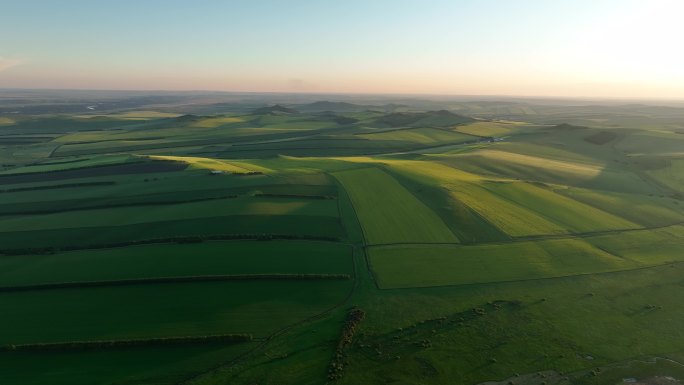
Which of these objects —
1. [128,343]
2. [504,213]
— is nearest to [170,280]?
[128,343]

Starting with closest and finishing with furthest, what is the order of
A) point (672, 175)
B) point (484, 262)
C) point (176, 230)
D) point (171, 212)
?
point (484, 262) → point (176, 230) → point (171, 212) → point (672, 175)

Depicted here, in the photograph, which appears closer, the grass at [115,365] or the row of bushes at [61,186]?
the grass at [115,365]

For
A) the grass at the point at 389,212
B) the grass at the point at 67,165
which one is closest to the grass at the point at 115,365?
the grass at the point at 389,212

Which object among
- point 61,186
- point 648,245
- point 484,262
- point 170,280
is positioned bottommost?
point 170,280

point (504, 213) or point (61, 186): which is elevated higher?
point (61, 186)

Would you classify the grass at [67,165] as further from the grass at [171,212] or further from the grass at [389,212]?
the grass at [389,212]

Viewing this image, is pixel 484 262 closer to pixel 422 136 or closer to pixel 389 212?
pixel 389 212

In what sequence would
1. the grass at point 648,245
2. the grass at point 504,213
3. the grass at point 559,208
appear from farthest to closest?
1. the grass at point 559,208
2. the grass at point 504,213
3. the grass at point 648,245

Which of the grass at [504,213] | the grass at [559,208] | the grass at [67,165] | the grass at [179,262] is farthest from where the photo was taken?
the grass at [67,165]

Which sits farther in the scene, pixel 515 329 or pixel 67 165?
pixel 67 165
